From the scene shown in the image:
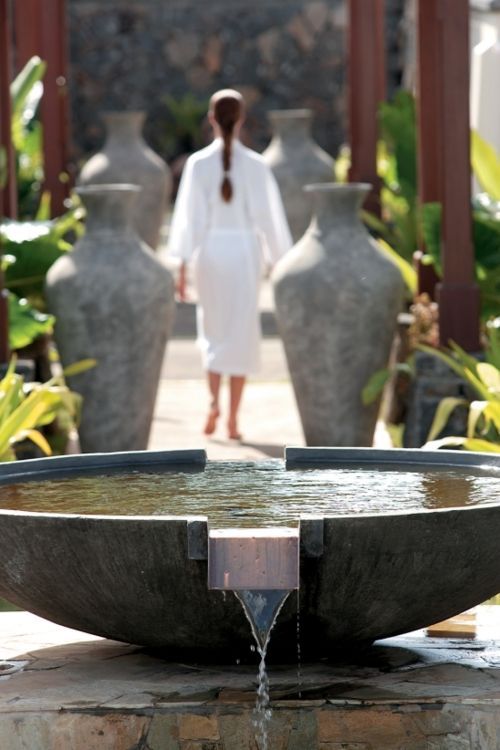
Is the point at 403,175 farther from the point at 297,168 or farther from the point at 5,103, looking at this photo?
the point at 297,168

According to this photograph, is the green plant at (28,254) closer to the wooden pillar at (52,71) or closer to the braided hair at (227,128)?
the braided hair at (227,128)

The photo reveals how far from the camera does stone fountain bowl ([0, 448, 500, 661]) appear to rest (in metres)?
3.45

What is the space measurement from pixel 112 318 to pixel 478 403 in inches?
82.6

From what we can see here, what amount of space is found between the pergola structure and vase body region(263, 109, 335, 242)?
8.12 ft

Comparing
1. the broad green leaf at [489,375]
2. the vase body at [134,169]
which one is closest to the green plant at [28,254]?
the broad green leaf at [489,375]

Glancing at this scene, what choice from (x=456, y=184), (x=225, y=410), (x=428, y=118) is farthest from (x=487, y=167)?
(x=225, y=410)

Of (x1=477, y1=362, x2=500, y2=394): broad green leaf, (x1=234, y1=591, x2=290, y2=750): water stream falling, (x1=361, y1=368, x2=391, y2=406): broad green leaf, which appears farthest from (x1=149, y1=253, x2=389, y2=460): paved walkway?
(x1=234, y1=591, x2=290, y2=750): water stream falling

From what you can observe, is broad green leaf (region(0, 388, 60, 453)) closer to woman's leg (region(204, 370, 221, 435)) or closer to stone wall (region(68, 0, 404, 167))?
woman's leg (region(204, 370, 221, 435))

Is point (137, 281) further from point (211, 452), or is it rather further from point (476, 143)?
point (476, 143)

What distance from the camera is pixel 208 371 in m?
8.45

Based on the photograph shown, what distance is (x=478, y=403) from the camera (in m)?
Answer: 5.72

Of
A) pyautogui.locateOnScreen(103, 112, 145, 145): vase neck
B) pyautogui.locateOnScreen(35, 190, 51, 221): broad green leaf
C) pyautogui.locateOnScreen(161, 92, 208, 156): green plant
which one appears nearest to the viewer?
pyautogui.locateOnScreen(35, 190, 51, 221): broad green leaf

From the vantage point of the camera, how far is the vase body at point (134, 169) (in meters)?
14.1

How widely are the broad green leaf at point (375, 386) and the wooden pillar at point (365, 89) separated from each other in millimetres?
3973
